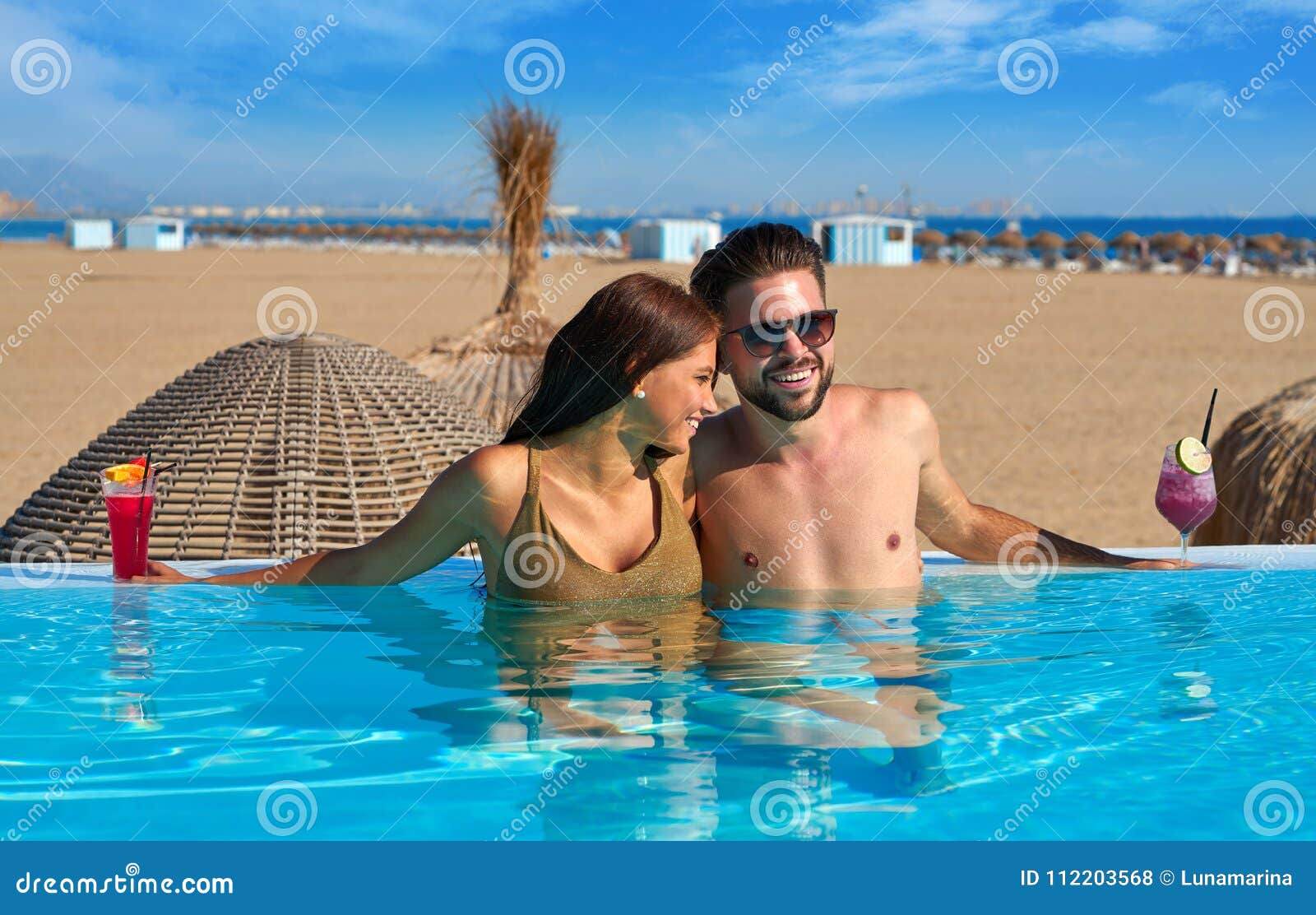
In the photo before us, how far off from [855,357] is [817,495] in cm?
1214

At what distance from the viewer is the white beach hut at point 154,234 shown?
56.1m

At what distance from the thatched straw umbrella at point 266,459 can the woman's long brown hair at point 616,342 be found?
1590mm

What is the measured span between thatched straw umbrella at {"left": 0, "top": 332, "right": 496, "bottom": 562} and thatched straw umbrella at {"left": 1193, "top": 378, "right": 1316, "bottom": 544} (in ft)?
10.9

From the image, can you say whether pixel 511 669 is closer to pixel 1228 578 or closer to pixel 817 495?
pixel 817 495

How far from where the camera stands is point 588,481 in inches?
132

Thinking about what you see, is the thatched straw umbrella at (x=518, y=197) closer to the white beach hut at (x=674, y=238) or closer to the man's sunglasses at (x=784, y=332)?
the man's sunglasses at (x=784, y=332)

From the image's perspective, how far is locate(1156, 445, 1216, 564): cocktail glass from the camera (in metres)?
3.69

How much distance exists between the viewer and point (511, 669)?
3295 mm

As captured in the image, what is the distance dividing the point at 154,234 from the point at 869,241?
106 feet

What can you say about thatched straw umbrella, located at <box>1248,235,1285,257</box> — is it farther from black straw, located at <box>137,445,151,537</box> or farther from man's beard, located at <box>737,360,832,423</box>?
black straw, located at <box>137,445,151,537</box>

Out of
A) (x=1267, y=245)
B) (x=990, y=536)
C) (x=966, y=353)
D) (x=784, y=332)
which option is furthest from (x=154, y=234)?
(x=784, y=332)

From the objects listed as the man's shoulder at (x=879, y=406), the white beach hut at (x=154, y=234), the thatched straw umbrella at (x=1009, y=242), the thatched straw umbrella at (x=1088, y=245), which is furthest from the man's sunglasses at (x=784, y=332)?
the white beach hut at (x=154, y=234)

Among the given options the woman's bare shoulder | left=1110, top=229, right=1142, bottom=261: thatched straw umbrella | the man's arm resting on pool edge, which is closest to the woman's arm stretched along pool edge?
the woman's bare shoulder

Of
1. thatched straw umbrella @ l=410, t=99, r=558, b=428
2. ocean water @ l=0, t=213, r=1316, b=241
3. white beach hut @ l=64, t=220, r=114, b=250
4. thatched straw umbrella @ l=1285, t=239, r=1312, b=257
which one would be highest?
ocean water @ l=0, t=213, r=1316, b=241
